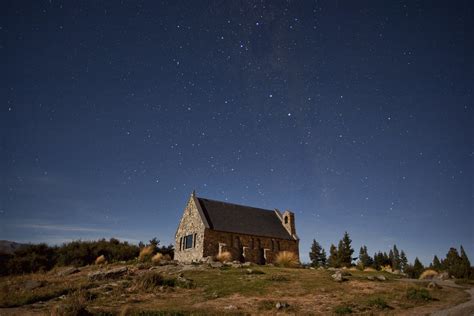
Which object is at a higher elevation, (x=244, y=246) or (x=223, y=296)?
(x=244, y=246)

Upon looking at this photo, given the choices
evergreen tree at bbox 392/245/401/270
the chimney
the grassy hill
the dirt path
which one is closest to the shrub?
the grassy hill

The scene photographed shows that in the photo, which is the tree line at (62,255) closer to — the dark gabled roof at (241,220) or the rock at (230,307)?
the dark gabled roof at (241,220)

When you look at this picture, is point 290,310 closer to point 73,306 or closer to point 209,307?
point 209,307

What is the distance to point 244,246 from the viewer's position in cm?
3575

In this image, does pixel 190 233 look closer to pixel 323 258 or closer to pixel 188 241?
pixel 188 241

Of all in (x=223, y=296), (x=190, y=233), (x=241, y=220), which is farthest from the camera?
(x=241, y=220)

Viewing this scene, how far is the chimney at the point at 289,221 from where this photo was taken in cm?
4106

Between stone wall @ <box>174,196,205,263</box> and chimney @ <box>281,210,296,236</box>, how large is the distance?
43.6 ft

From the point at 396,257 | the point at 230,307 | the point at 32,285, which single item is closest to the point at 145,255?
the point at 32,285

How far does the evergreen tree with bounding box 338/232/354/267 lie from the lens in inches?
1742

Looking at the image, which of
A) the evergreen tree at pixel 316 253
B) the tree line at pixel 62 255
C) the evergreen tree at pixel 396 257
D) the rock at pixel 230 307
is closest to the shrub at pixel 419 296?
the rock at pixel 230 307

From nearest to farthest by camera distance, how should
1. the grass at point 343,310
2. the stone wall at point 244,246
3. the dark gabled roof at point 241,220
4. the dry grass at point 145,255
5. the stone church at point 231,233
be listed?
the grass at point 343,310, the dry grass at point 145,255, the stone wall at point 244,246, the stone church at point 231,233, the dark gabled roof at point 241,220

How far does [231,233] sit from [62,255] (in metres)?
18.7

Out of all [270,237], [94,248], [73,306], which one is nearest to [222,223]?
[270,237]
